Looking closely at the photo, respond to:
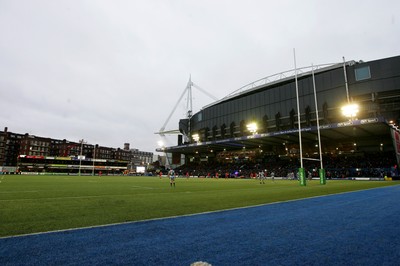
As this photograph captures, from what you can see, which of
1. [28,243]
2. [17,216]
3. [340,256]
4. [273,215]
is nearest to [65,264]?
[28,243]

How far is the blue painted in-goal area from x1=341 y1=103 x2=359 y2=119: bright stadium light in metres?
44.9

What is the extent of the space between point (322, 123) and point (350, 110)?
1140 centimetres

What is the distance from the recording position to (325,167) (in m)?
50.0

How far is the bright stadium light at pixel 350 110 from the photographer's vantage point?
44519mm

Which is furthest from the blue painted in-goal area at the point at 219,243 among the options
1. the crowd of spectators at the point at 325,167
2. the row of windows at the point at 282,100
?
the row of windows at the point at 282,100

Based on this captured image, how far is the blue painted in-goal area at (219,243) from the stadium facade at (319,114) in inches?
1306

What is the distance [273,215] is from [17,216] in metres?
7.48

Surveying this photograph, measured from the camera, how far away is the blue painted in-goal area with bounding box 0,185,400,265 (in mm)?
3520

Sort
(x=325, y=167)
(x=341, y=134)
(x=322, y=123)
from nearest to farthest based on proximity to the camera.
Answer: (x=341, y=134) < (x=325, y=167) < (x=322, y=123)

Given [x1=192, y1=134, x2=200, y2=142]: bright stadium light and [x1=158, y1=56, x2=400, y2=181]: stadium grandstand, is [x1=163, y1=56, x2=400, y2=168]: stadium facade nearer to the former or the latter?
[x1=158, y1=56, x2=400, y2=181]: stadium grandstand

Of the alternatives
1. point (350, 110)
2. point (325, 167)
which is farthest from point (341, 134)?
point (325, 167)

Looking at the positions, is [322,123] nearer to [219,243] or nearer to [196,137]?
[196,137]

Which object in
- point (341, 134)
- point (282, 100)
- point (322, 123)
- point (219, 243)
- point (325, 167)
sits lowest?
point (219, 243)

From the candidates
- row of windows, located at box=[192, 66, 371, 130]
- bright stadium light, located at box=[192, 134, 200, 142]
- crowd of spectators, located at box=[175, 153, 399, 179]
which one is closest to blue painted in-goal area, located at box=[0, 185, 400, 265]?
crowd of spectators, located at box=[175, 153, 399, 179]
